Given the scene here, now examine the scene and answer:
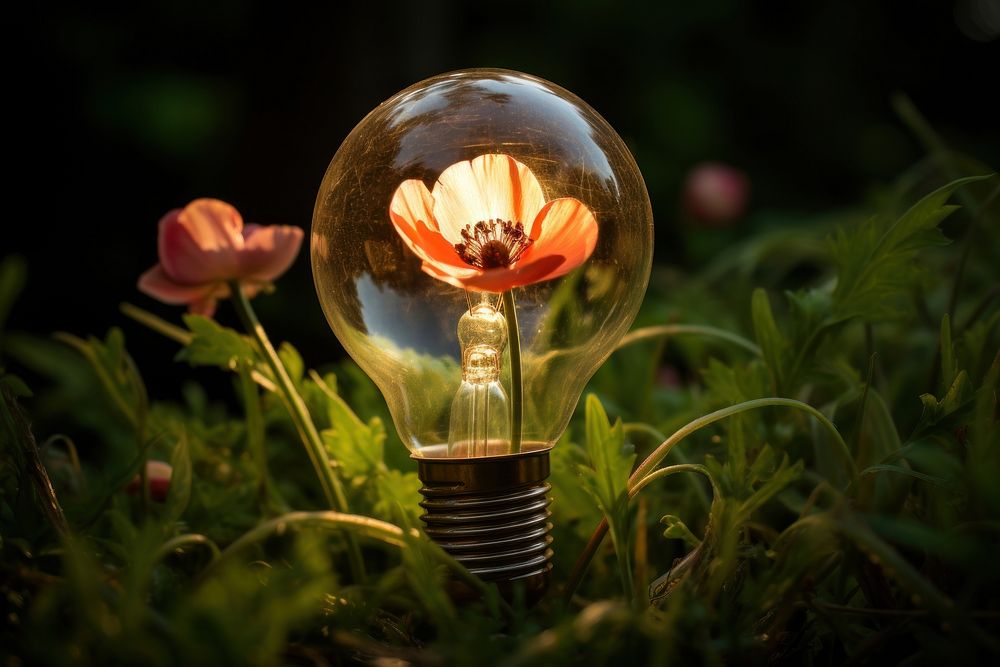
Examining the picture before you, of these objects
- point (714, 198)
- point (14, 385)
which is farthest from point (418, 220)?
point (714, 198)

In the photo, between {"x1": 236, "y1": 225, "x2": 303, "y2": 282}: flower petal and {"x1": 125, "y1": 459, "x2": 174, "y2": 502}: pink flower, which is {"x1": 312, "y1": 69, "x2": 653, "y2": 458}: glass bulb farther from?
{"x1": 125, "y1": 459, "x2": 174, "y2": 502}: pink flower

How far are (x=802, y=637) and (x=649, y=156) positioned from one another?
2.57 metres

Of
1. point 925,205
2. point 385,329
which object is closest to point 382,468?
point 385,329

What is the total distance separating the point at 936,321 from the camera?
2.84 feet

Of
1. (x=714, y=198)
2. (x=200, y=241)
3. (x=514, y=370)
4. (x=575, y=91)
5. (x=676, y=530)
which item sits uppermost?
(x=575, y=91)

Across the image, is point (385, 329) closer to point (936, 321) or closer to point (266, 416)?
point (266, 416)

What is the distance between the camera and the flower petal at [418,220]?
54 centimetres

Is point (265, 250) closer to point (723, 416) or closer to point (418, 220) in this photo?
point (418, 220)

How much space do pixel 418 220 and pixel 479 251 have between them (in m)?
0.04

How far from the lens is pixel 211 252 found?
1.86ft

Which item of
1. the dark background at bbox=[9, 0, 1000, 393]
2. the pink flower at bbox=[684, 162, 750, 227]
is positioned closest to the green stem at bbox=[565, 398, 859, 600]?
the pink flower at bbox=[684, 162, 750, 227]

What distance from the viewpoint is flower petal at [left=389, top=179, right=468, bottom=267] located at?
1.78 ft

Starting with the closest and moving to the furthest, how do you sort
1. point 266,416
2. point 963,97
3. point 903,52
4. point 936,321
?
point 266,416 < point 936,321 < point 963,97 < point 903,52

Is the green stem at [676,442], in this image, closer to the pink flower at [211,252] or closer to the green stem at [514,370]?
the green stem at [514,370]
